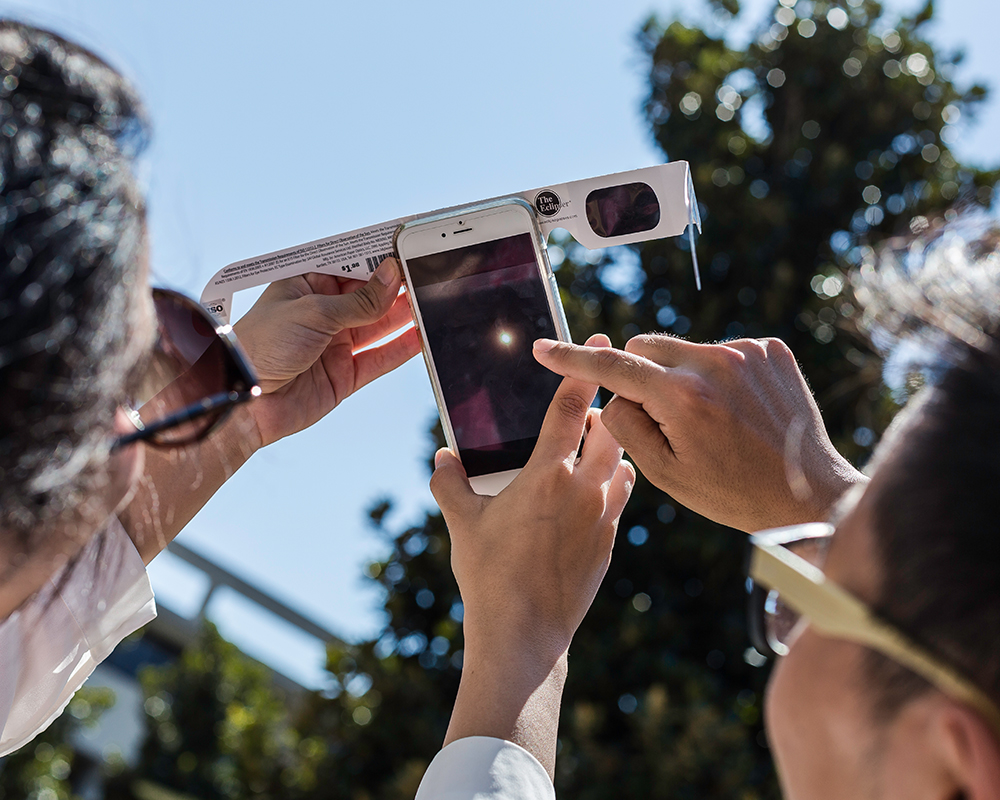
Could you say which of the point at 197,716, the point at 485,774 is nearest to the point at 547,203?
the point at 485,774

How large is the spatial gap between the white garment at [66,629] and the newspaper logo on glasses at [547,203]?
108cm

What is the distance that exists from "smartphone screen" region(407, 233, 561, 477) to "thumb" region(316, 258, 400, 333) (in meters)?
0.08

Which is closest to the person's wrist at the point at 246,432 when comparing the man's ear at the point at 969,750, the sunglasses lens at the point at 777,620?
the sunglasses lens at the point at 777,620

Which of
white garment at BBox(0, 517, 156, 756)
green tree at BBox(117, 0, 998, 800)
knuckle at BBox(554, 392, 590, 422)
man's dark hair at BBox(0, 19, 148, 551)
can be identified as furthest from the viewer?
green tree at BBox(117, 0, 998, 800)

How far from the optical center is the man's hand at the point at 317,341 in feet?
6.36

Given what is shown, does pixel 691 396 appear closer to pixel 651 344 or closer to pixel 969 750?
pixel 651 344

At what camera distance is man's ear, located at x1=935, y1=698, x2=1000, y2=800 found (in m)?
0.76

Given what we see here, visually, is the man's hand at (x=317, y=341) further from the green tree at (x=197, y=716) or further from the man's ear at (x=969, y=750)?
the green tree at (x=197, y=716)

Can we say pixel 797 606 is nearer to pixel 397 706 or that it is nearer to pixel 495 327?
pixel 495 327

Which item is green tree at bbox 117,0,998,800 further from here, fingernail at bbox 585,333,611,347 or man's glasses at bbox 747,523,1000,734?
man's glasses at bbox 747,523,1000,734

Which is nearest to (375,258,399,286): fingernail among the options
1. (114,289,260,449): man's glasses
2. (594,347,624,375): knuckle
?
(594,347,624,375): knuckle

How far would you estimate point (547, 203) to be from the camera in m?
1.87

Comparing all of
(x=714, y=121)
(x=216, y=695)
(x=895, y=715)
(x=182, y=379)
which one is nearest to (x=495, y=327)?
(x=182, y=379)

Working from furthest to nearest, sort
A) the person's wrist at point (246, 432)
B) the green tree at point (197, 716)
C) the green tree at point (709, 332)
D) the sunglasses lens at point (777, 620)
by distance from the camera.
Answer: the green tree at point (197, 716)
the green tree at point (709, 332)
the person's wrist at point (246, 432)
the sunglasses lens at point (777, 620)
